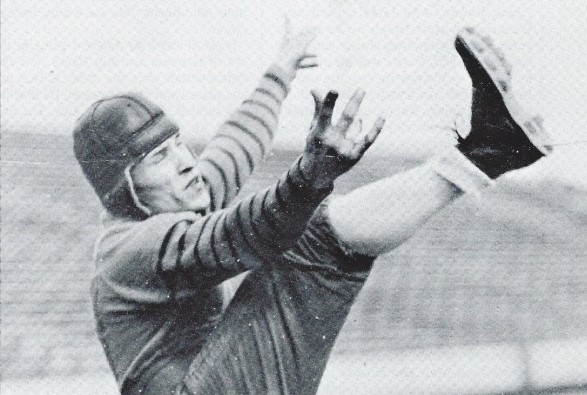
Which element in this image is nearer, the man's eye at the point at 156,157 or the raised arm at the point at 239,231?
the raised arm at the point at 239,231

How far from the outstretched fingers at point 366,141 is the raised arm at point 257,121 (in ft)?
2.74

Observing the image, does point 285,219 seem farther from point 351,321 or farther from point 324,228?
point 351,321

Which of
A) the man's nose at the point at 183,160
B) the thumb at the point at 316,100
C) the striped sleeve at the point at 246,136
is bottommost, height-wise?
the striped sleeve at the point at 246,136

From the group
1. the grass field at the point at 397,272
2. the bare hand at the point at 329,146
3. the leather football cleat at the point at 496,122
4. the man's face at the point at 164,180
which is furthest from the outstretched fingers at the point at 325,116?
the grass field at the point at 397,272

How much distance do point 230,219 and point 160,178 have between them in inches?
16.3

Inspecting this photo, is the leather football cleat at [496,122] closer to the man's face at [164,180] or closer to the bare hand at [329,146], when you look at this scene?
the bare hand at [329,146]

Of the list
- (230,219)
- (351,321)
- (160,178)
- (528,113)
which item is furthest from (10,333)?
(528,113)

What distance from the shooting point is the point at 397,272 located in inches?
206

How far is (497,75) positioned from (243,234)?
0.56 m

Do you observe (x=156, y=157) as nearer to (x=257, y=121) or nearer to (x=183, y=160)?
(x=183, y=160)

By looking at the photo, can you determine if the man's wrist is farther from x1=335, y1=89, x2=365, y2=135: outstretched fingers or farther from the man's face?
x1=335, y1=89, x2=365, y2=135: outstretched fingers

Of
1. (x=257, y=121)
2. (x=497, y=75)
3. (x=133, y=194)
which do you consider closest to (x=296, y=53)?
(x=257, y=121)

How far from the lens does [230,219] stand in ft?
3.89

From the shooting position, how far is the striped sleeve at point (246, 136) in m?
1.85
